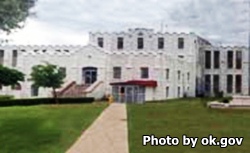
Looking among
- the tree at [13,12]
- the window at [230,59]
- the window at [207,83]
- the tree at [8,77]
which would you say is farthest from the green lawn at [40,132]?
the window at [207,83]

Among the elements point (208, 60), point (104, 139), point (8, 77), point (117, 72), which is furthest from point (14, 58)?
point (104, 139)

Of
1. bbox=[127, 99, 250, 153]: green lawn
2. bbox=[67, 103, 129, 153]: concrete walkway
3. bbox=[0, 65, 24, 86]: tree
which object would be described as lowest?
bbox=[67, 103, 129, 153]: concrete walkway

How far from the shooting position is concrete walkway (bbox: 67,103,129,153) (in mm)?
14339

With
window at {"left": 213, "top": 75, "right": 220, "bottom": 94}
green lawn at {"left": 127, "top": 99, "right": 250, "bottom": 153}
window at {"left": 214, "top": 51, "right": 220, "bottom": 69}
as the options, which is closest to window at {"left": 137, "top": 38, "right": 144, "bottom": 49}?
window at {"left": 214, "top": 51, "right": 220, "bottom": 69}

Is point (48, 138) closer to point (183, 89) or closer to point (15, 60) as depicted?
point (183, 89)

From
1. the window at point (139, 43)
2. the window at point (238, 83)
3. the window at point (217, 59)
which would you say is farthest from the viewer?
the window at point (217, 59)

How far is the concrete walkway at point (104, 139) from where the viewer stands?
14.3m

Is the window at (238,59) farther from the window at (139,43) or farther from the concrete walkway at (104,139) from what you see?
the concrete walkway at (104,139)

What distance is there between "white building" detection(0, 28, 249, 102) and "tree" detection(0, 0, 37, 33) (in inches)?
1169

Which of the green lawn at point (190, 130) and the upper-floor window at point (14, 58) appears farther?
the upper-floor window at point (14, 58)

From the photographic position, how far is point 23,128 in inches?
762

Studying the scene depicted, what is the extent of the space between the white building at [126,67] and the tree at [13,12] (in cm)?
2970

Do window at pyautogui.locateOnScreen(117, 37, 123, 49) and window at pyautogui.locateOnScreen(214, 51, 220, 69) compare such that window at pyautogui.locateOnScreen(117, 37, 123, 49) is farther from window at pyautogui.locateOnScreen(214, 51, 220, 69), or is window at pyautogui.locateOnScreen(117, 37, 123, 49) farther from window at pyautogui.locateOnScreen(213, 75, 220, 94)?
window at pyautogui.locateOnScreen(213, 75, 220, 94)

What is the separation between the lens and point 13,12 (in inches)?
754
